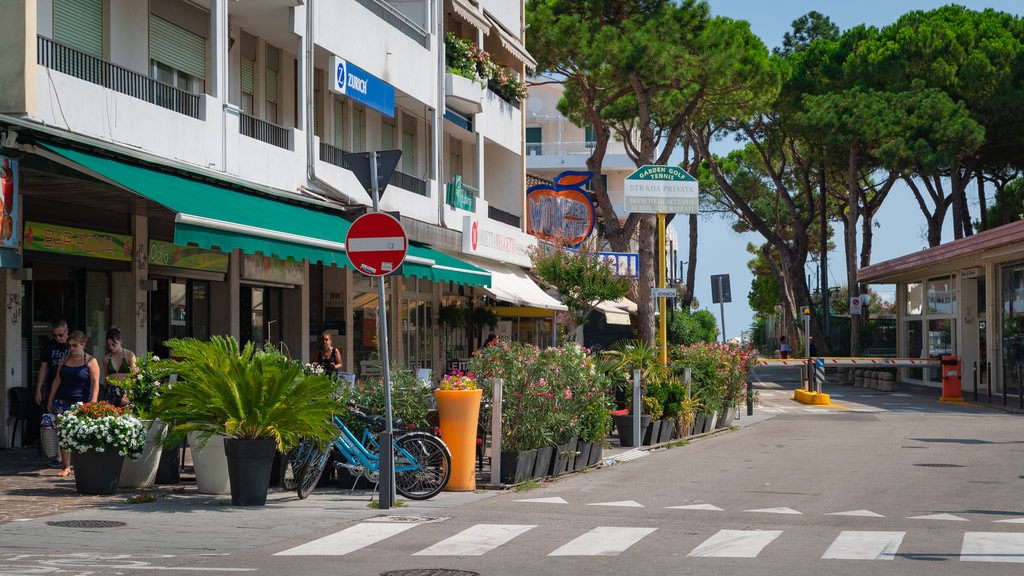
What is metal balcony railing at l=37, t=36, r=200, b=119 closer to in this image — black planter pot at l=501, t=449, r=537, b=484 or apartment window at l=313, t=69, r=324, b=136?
apartment window at l=313, t=69, r=324, b=136

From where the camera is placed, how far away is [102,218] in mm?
17703

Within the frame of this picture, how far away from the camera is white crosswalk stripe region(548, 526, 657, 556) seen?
927 centimetres

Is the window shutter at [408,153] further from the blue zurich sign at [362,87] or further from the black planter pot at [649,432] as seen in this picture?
the black planter pot at [649,432]

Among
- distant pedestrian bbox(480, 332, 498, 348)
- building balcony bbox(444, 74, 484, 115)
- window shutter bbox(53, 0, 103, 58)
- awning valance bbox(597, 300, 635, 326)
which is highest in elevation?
building balcony bbox(444, 74, 484, 115)

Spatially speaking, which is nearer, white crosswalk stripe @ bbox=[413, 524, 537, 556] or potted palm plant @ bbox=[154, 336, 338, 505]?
white crosswalk stripe @ bbox=[413, 524, 537, 556]

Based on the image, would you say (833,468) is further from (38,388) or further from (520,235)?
(520,235)

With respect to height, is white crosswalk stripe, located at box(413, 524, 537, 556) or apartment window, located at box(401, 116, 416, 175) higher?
apartment window, located at box(401, 116, 416, 175)

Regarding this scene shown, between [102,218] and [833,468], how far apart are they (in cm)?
1068

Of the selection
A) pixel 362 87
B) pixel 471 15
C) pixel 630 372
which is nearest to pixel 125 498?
pixel 630 372

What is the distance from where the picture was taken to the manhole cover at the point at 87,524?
10477 mm

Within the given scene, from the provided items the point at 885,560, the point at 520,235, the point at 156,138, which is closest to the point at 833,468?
the point at 885,560

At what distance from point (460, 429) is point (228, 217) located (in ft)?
12.2

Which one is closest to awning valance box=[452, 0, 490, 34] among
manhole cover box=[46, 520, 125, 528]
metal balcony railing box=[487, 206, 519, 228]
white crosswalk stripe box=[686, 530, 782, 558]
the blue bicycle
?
metal balcony railing box=[487, 206, 519, 228]

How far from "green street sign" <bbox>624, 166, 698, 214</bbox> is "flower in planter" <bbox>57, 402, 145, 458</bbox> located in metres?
12.8
